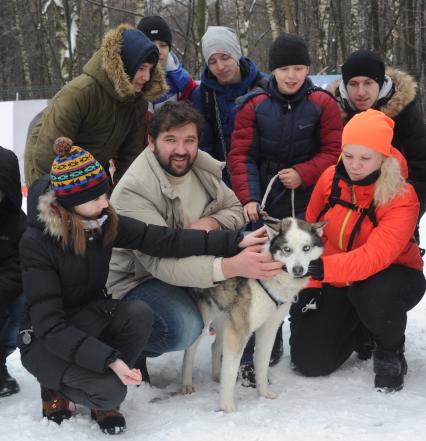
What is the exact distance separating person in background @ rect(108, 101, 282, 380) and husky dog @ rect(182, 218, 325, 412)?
0.31ft

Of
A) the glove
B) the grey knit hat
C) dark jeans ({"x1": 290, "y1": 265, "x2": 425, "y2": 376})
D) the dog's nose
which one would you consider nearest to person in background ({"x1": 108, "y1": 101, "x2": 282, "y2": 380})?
the dog's nose

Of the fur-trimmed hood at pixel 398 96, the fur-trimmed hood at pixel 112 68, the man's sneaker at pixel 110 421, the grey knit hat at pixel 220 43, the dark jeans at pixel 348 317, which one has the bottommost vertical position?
the man's sneaker at pixel 110 421

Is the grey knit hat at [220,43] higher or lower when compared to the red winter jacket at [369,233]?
higher

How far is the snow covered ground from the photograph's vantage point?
8.29ft

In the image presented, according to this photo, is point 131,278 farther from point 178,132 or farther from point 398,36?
point 398,36

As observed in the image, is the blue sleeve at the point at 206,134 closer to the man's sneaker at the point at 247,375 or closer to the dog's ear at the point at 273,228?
the dog's ear at the point at 273,228

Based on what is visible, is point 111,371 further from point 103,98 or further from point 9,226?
point 103,98

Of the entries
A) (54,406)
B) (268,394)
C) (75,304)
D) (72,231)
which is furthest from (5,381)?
(268,394)

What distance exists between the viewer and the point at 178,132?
9.74 ft

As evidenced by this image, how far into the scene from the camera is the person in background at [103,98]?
10.9 feet

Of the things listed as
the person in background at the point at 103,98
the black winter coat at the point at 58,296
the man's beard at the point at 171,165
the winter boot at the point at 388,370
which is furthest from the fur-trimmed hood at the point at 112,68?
the winter boot at the point at 388,370

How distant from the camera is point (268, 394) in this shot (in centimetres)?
303

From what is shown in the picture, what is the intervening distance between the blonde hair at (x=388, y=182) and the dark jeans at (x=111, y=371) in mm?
1373

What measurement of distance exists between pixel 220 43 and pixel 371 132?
159 centimetres
